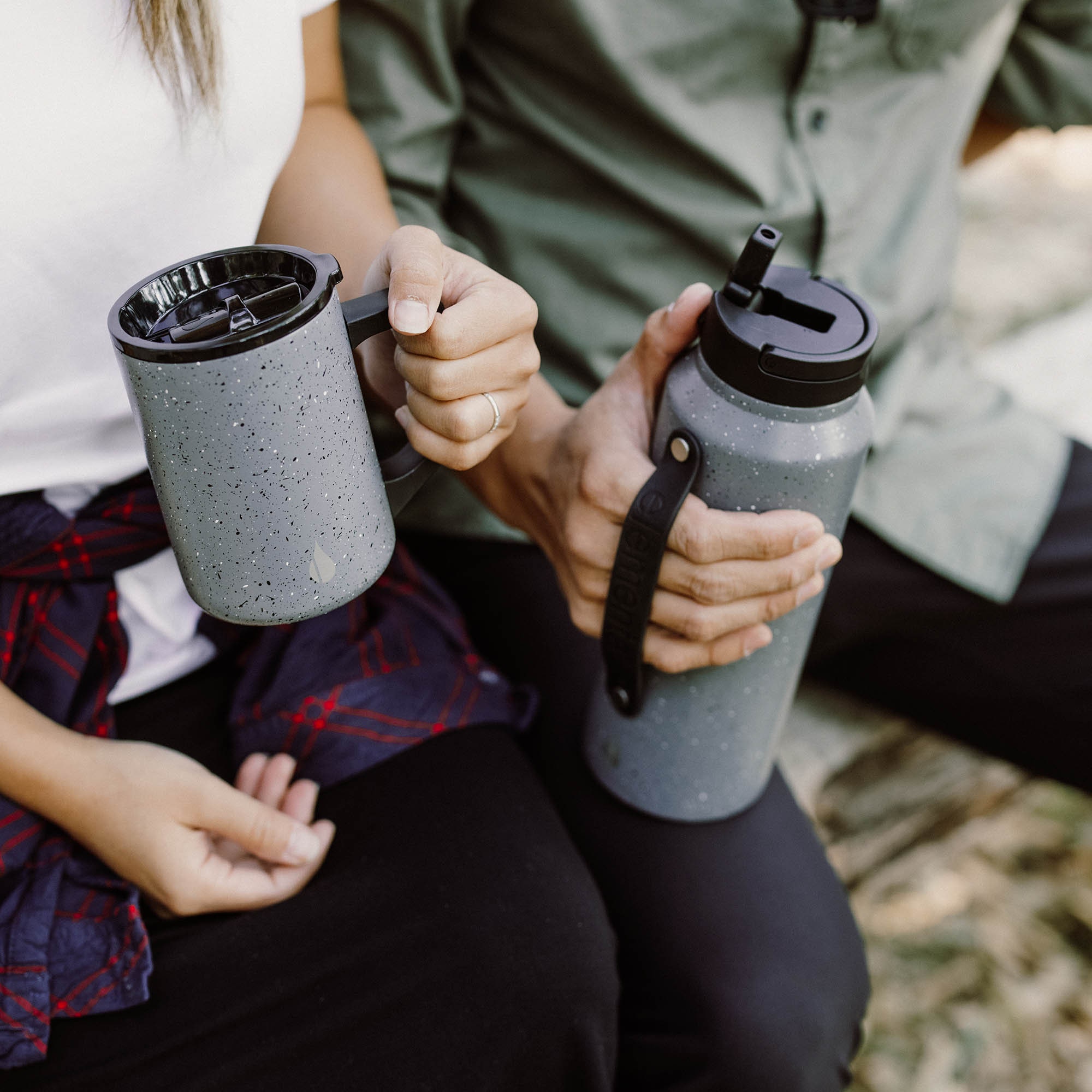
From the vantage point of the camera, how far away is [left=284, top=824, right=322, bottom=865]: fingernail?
2.52ft

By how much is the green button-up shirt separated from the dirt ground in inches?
11.8

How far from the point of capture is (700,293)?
2.34 ft

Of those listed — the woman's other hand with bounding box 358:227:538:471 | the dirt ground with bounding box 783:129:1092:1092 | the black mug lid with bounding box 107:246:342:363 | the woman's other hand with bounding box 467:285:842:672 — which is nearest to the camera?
the black mug lid with bounding box 107:246:342:363

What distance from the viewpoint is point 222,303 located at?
1.85ft

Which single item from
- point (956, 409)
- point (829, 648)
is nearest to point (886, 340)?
point (956, 409)

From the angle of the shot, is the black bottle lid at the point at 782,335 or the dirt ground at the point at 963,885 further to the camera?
the dirt ground at the point at 963,885

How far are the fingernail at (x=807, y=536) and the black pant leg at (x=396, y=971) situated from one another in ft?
1.15

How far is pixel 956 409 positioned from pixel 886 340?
0.14m

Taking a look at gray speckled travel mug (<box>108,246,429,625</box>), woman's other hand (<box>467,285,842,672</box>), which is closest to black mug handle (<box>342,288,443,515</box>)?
gray speckled travel mug (<box>108,246,429,625</box>)

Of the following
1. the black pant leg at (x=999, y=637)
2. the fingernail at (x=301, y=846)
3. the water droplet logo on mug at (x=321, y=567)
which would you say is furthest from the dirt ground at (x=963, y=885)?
the water droplet logo on mug at (x=321, y=567)

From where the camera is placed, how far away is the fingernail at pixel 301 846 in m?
0.77

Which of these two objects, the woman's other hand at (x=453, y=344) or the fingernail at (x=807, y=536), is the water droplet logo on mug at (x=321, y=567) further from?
the fingernail at (x=807, y=536)

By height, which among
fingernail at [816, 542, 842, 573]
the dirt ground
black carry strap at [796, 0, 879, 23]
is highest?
black carry strap at [796, 0, 879, 23]

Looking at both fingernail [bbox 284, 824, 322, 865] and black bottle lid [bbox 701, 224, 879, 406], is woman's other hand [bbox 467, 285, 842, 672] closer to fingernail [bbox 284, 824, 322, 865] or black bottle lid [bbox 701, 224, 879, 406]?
black bottle lid [bbox 701, 224, 879, 406]
